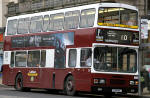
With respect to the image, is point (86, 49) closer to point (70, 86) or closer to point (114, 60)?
point (114, 60)

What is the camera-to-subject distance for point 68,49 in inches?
995

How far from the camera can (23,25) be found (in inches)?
1172

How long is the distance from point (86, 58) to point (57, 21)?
145 inches

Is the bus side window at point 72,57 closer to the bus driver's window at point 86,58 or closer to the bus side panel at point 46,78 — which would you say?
the bus driver's window at point 86,58

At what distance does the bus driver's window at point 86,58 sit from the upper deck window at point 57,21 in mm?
2687

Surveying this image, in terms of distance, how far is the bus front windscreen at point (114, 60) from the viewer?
23.0m

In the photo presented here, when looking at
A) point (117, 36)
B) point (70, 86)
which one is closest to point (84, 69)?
point (70, 86)

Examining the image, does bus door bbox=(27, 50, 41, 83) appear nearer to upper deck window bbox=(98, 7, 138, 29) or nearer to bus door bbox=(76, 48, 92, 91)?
bus door bbox=(76, 48, 92, 91)

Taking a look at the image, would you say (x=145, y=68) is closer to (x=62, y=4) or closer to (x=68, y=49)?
(x=68, y=49)

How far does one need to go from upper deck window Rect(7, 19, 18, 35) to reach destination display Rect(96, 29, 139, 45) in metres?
8.79

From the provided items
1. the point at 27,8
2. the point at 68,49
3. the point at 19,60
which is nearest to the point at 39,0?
the point at 27,8

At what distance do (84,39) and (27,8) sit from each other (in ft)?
78.9

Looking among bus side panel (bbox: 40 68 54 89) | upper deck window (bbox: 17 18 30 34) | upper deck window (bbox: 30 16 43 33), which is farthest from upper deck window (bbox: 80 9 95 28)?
upper deck window (bbox: 17 18 30 34)

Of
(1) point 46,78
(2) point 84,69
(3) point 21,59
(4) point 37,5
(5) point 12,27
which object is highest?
(4) point 37,5
